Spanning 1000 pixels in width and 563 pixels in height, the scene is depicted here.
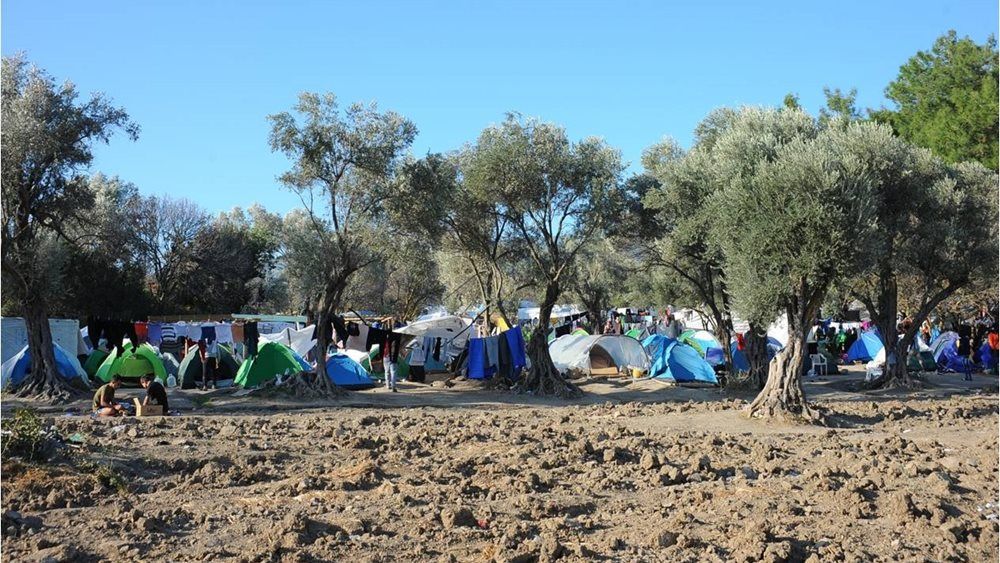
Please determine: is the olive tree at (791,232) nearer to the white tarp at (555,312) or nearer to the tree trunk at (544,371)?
the tree trunk at (544,371)

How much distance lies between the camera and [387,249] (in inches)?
906

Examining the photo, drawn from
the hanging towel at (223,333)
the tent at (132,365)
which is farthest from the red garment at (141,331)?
the tent at (132,365)

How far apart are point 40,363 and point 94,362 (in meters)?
5.91

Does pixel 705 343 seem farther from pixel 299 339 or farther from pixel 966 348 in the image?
pixel 299 339

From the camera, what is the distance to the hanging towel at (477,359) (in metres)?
25.7

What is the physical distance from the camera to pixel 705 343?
3303cm

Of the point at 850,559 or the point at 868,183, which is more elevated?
the point at 868,183

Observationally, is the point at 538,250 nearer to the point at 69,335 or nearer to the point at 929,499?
the point at 69,335

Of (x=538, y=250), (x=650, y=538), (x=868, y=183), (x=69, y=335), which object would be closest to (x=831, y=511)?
(x=650, y=538)

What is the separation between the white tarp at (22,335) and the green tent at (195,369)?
3.19 metres

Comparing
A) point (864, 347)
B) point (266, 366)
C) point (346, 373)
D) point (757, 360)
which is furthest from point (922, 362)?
point (266, 366)

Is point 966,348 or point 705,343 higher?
point 705,343

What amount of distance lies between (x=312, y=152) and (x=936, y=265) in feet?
52.4

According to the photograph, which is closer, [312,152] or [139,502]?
[139,502]
